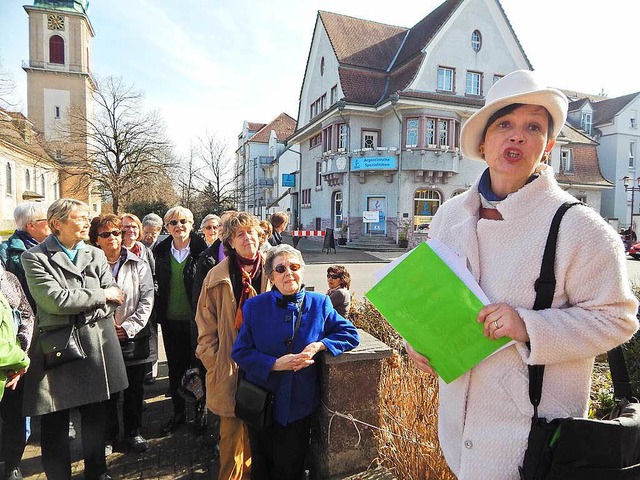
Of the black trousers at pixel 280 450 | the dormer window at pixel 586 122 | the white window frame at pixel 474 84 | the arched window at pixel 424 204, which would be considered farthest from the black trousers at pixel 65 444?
the dormer window at pixel 586 122

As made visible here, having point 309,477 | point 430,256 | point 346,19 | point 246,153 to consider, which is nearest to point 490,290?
point 430,256

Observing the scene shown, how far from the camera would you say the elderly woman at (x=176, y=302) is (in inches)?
166

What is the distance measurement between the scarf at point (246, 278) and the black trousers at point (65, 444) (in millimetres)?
1348

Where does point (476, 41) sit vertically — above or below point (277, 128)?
below

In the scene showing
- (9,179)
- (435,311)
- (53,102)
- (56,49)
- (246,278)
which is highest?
(56,49)

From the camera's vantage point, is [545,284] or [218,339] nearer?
[545,284]

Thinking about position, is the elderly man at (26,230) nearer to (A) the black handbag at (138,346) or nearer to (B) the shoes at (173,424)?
(A) the black handbag at (138,346)

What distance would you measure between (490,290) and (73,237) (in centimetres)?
298

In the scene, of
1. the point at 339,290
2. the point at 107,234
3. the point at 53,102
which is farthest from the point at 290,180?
the point at 53,102

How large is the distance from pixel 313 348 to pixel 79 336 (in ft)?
5.86

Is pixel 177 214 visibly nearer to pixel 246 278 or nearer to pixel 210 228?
pixel 210 228

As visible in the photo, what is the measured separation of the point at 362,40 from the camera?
28.6 metres

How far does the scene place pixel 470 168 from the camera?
25062 mm

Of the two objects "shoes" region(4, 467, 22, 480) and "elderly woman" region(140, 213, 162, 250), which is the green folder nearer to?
"shoes" region(4, 467, 22, 480)
